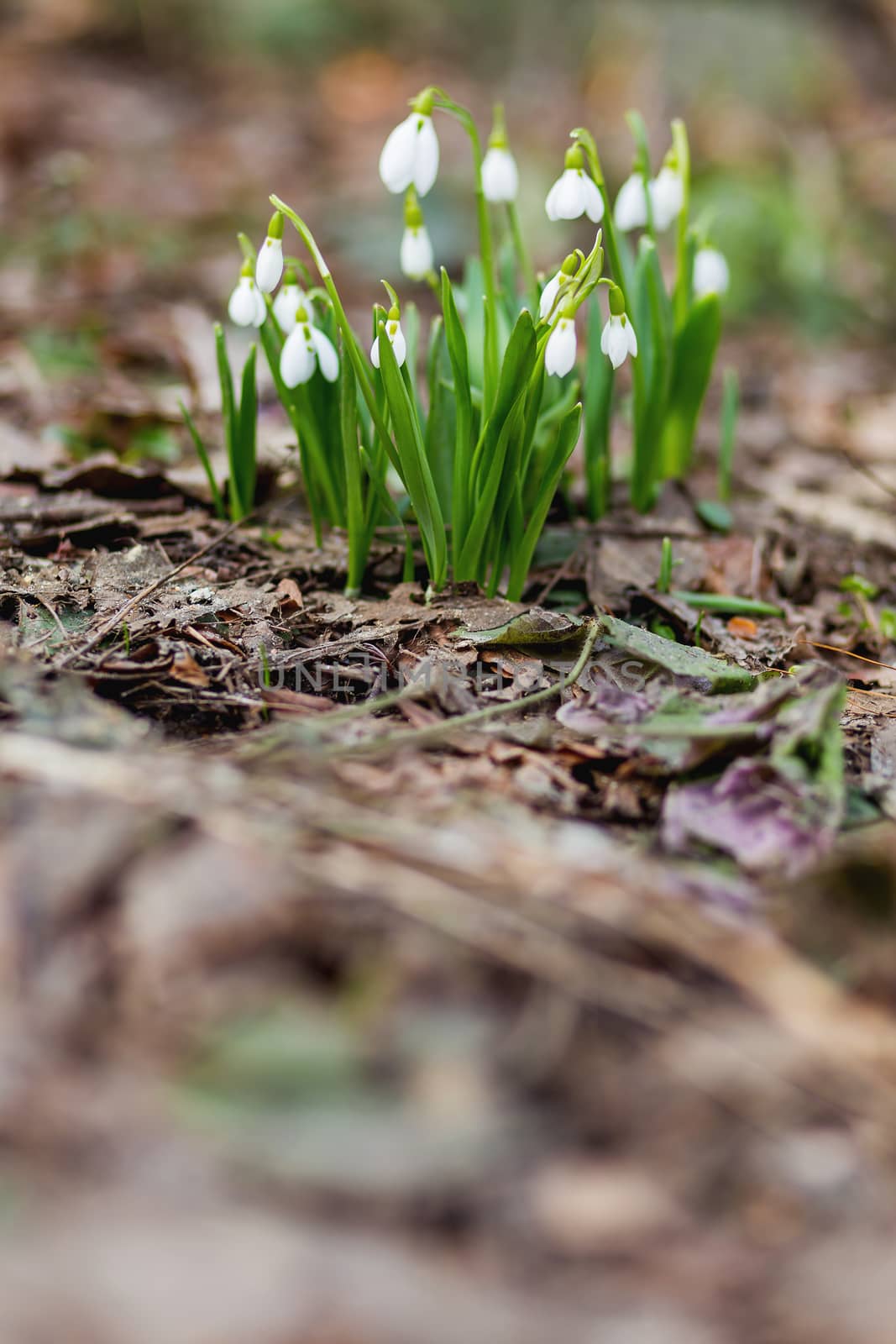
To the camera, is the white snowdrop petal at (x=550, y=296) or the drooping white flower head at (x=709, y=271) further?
the drooping white flower head at (x=709, y=271)

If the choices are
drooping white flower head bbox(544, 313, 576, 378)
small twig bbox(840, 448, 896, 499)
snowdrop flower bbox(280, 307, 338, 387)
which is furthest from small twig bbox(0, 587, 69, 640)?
small twig bbox(840, 448, 896, 499)

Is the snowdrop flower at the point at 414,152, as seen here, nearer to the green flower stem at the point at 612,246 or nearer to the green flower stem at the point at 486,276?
the green flower stem at the point at 486,276

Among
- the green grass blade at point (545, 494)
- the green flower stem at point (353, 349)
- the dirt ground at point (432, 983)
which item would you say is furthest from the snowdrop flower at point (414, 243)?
the dirt ground at point (432, 983)

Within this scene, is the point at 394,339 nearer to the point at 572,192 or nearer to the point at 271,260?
the point at 271,260

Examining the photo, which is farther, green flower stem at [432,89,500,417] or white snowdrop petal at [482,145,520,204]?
white snowdrop petal at [482,145,520,204]

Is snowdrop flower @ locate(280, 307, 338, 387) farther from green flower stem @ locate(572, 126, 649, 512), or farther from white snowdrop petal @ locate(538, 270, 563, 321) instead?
green flower stem @ locate(572, 126, 649, 512)

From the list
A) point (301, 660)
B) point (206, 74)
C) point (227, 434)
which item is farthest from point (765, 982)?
point (206, 74)
